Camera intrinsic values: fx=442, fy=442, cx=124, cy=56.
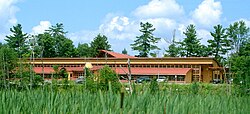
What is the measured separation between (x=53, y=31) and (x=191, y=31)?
19595mm

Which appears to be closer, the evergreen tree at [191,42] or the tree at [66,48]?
the evergreen tree at [191,42]

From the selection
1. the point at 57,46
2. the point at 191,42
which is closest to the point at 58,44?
the point at 57,46

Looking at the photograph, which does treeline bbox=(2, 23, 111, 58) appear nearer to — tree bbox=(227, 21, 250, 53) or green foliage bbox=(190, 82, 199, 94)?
tree bbox=(227, 21, 250, 53)

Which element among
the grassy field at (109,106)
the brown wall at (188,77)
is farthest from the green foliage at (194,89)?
the brown wall at (188,77)

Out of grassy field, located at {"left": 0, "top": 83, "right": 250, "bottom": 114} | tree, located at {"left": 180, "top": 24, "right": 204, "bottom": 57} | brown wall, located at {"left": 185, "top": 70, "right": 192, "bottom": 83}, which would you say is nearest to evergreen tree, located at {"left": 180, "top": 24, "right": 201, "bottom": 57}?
tree, located at {"left": 180, "top": 24, "right": 204, "bottom": 57}

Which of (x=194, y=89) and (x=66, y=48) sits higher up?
(x=66, y=48)

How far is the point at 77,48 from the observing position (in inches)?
2339

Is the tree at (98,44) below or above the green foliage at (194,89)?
above

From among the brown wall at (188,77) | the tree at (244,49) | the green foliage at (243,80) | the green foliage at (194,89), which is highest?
the tree at (244,49)

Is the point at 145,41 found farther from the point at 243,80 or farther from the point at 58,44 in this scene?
the point at 243,80

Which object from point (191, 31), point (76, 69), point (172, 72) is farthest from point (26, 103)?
point (191, 31)

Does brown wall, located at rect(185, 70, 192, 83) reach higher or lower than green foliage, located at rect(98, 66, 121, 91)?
lower

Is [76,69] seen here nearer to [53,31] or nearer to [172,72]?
[172,72]

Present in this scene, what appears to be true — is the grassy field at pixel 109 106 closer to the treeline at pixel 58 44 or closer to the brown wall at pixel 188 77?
the brown wall at pixel 188 77
